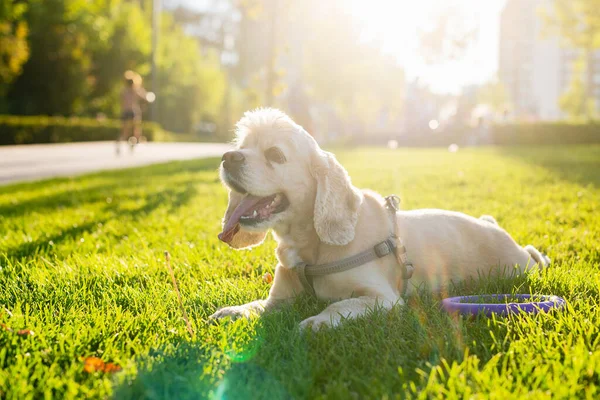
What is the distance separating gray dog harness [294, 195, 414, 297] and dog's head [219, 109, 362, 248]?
0.48 feet

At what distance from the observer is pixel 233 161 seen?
3586 mm

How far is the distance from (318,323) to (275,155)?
1250mm

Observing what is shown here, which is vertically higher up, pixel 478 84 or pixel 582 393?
pixel 478 84

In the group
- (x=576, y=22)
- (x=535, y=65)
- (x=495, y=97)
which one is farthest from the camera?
(x=535, y=65)

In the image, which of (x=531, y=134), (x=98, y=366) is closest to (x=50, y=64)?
(x=531, y=134)

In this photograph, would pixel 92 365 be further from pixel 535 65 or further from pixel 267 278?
pixel 535 65

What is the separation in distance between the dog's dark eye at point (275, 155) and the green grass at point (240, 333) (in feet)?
3.14

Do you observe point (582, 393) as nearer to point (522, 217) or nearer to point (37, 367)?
point (37, 367)

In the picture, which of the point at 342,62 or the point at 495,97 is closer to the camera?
the point at 342,62

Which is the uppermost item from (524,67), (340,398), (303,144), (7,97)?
(524,67)

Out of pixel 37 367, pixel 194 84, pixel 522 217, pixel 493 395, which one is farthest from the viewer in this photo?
pixel 194 84

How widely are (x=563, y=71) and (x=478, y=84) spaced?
137 ft

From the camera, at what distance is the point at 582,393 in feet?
7.18

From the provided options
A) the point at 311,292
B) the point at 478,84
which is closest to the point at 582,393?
the point at 311,292
